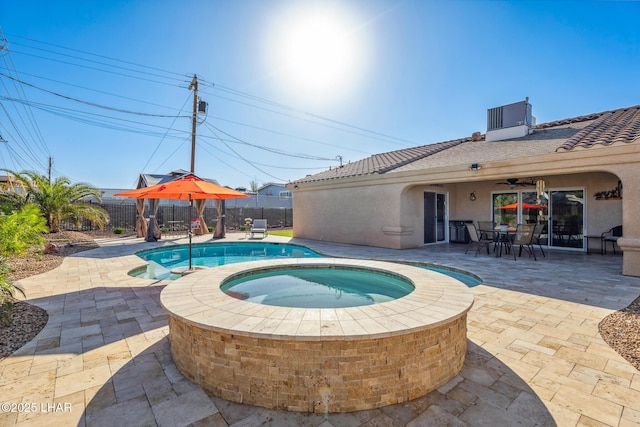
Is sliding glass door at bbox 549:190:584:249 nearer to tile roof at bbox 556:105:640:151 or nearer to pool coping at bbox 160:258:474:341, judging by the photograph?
tile roof at bbox 556:105:640:151

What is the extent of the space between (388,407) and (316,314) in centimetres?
104

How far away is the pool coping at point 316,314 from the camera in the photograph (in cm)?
261

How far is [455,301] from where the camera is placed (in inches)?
137

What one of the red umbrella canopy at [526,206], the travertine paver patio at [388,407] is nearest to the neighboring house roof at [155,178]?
the travertine paver patio at [388,407]

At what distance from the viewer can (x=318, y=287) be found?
558cm

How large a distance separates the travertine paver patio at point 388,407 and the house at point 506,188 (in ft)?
11.9

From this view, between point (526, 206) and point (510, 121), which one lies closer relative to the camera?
point (526, 206)

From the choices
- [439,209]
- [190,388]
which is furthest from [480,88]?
[190,388]

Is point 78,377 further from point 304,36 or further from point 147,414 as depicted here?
point 304,36

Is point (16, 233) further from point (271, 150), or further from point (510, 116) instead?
point (271, 150)

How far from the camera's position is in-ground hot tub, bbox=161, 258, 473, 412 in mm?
2521

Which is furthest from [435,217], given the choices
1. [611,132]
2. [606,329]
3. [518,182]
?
[606,329]

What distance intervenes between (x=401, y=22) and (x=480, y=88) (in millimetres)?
6352

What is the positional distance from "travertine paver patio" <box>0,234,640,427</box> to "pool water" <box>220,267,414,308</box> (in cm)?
123
